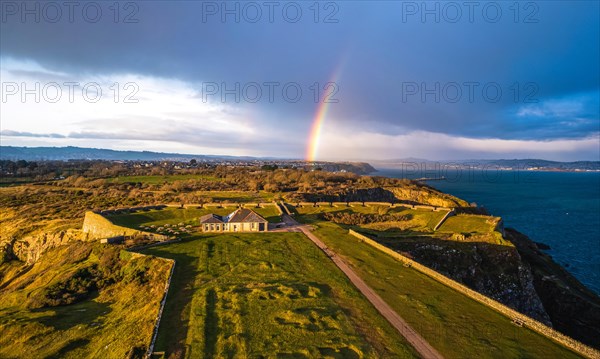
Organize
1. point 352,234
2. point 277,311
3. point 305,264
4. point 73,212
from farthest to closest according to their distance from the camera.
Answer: point 73,212, point 352,234, point 305,264, point 277,311

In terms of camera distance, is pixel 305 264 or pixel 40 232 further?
pixel 40 232

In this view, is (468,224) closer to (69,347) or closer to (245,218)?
(245,218)

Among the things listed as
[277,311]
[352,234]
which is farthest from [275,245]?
[277,311]

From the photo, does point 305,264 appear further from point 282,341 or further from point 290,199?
point 290,199

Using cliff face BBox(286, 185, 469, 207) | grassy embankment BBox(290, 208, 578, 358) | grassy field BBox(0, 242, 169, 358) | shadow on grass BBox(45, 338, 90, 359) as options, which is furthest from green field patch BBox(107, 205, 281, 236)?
grassy embankment BBox(290, 208, 578, 358)

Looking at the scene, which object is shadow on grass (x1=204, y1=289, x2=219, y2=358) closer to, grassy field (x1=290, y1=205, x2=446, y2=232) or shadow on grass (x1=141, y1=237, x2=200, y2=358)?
shadow on grass (x1=141, y1=237, x2=200, y2=358)

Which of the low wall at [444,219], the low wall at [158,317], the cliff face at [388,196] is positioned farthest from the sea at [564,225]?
the low wall at [158,317]
